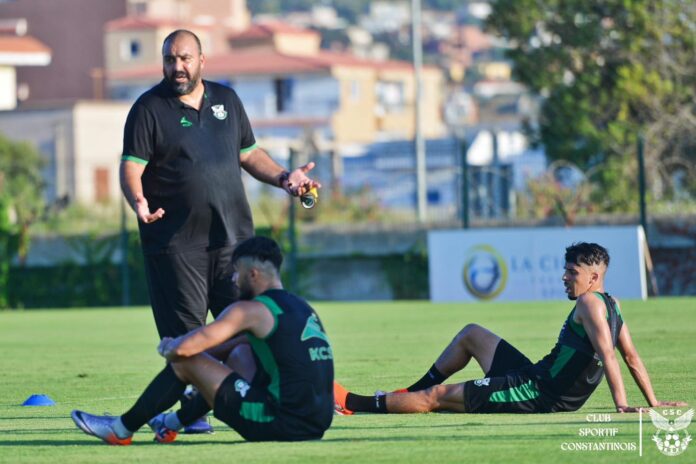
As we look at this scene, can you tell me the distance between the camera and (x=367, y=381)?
11844 mm

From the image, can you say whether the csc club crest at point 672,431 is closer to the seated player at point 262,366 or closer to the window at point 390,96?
the seated player at point 262,366

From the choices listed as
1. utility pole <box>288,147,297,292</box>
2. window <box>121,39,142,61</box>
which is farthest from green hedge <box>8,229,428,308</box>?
window <box>121,39,142,61</box>

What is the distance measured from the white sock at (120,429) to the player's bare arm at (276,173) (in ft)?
5.94

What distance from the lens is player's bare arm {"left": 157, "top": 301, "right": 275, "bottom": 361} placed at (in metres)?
7.57

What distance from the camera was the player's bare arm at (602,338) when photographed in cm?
873

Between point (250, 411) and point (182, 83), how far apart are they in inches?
81.2

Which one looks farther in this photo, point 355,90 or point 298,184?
point 355,90

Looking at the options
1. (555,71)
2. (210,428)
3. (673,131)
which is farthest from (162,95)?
(555,71)

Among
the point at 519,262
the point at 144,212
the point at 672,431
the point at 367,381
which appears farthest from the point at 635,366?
the point at 519,262

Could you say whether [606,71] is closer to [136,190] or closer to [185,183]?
[185,183]

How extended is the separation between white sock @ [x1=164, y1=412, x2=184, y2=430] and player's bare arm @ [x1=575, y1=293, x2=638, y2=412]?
Result: 2458 mm

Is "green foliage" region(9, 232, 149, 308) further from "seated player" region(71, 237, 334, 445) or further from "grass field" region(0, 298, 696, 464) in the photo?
"seated player" region(71, 237, 334, 445)

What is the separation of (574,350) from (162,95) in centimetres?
283

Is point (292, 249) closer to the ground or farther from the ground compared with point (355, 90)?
closer to the ground
